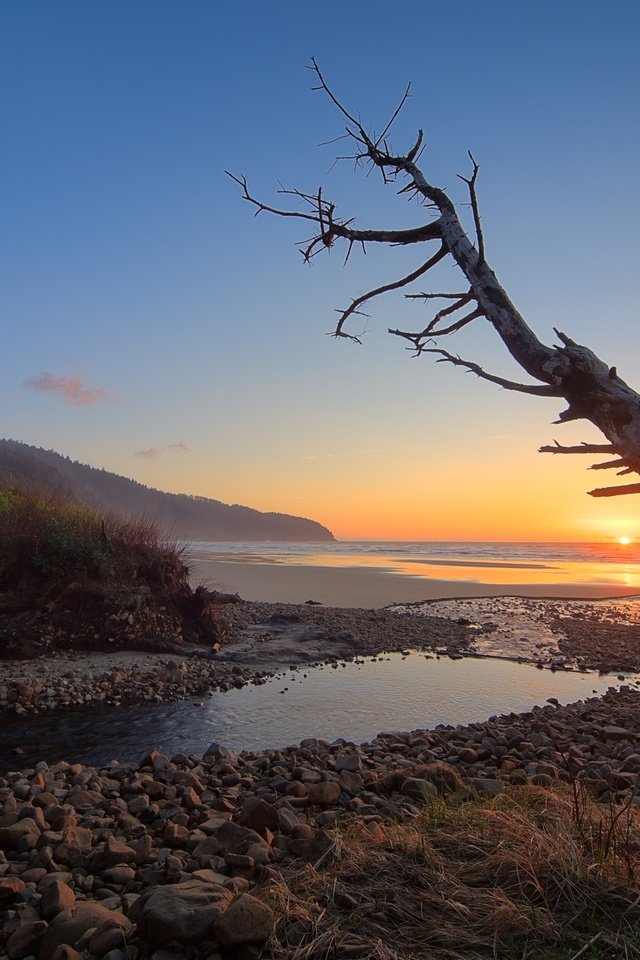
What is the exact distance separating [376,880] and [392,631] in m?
15.0

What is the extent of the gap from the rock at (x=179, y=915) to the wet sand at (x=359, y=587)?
2070cm

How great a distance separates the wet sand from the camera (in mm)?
26031

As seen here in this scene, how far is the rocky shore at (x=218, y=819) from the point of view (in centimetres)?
319

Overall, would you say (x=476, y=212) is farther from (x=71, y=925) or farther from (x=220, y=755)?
(x=220, y=755)

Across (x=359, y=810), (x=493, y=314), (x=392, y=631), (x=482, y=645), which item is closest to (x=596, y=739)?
(x=359, y=810)

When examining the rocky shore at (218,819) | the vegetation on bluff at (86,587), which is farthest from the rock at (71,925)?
the vegetation on bluff at (86,587)

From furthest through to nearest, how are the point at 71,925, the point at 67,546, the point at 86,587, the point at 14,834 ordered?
the point at 67,546, the point at 86,587, the point at 14,834, the point at 71,925

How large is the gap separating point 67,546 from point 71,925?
11.5m

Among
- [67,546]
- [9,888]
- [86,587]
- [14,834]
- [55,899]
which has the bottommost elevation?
[14,834]

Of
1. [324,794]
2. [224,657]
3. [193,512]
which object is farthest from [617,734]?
[193,512]

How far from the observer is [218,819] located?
5410 millimetres

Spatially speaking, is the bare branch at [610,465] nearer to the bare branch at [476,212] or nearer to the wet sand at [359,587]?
the bare branch at [476,212]

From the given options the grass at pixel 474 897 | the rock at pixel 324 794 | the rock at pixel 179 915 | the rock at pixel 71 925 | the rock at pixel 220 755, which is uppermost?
the grass at pixel 474 897

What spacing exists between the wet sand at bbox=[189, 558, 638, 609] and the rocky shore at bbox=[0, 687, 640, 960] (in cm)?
1612
